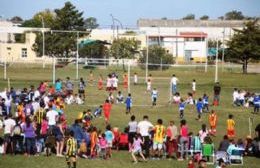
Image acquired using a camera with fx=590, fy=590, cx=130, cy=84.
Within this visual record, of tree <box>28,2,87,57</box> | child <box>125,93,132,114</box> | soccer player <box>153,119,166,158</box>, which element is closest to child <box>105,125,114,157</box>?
soccer player <box>153,119,166,158</box>

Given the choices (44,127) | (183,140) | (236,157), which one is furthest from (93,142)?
(236,157)

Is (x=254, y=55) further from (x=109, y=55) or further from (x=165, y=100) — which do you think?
Result: (x=165, y=100)

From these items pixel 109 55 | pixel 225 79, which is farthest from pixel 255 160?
pixel 109 55

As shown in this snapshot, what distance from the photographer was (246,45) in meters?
73.8

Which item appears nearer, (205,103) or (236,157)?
(236,157)

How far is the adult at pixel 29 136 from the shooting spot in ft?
74.3

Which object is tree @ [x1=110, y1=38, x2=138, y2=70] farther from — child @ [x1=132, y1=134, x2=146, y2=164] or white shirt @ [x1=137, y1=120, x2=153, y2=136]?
child @ [x1=132, y1=134, x2=146, y2=164]

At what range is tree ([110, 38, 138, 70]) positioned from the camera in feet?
281

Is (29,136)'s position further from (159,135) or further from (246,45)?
(246,45)

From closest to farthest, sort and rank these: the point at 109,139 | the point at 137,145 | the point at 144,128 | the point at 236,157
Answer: the point at 137,145
the point at 236,157
the point at 109,139
the point at 144,128

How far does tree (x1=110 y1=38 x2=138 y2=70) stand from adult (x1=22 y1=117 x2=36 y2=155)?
2466 inches

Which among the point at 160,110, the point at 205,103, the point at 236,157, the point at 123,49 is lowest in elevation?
the point at 236,157

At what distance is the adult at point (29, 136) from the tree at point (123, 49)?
6262cm

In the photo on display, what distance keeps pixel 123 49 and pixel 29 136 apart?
64363 mm
